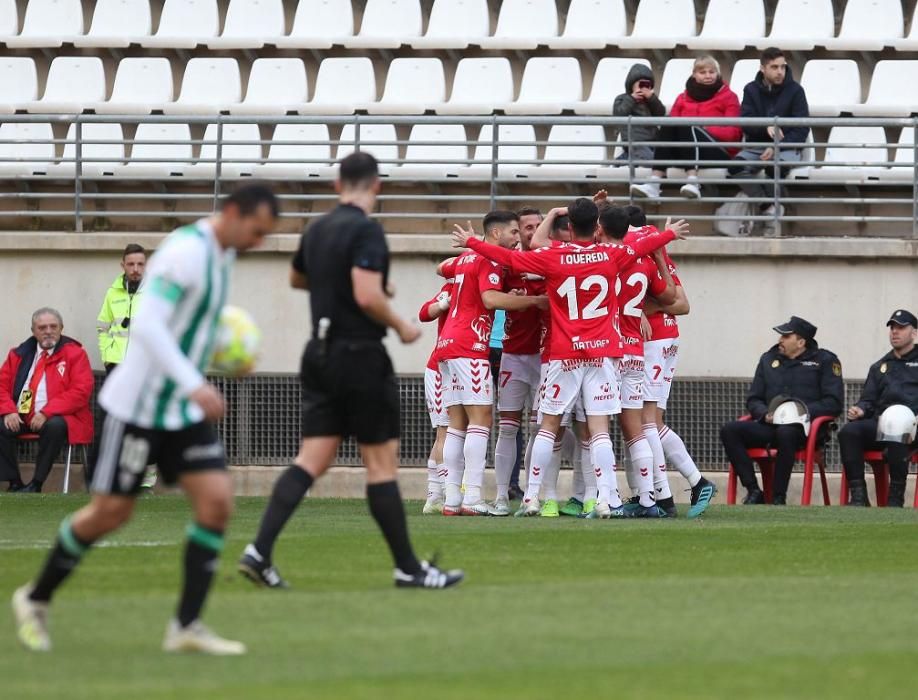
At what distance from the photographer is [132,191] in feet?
66.5

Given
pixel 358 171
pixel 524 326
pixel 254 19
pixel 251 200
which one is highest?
pixel 254 19

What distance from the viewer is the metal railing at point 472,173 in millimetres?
17844

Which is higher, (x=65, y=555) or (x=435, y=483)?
(x=65, y=555)

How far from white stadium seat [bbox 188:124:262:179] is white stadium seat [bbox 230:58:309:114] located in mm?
355

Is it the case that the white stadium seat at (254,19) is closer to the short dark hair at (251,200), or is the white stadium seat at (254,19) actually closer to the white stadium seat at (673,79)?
the white stadium seat at (673,79)

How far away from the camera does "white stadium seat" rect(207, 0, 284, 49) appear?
2175 centimetres

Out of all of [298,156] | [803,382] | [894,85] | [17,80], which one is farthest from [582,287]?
[17,80]

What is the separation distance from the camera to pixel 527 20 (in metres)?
21.5

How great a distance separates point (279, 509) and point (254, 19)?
1425 centimetres

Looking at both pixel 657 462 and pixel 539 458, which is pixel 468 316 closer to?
pixel 539 458

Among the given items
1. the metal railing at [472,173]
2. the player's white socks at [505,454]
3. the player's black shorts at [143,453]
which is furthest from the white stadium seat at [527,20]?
the player's black shorts at [143,453]

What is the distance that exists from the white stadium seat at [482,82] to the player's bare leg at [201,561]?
14195mm

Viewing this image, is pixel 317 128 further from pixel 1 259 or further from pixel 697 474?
pixel 697 474

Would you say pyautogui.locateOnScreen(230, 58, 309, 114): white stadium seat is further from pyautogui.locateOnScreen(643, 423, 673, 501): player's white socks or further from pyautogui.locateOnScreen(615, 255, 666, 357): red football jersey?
pyautogui.locateOnScreen(643, 423, 673, 501): player's white socks
